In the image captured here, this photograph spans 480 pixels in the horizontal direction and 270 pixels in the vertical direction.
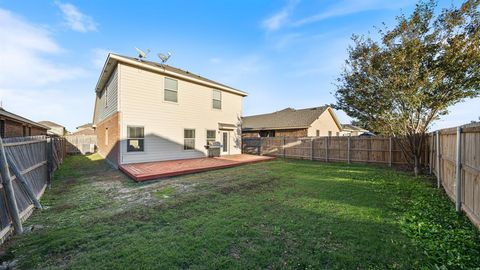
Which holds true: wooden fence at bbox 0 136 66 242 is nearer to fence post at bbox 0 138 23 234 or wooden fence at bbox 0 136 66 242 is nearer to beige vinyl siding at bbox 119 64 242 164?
fence post at bbox 0 138 23 234

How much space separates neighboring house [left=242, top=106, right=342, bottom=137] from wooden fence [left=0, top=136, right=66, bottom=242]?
17.6 metres

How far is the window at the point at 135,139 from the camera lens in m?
9.88

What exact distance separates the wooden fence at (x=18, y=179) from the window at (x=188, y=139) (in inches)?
254

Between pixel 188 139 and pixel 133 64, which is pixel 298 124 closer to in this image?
pixel 188 139

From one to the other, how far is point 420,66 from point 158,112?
12.8 metres

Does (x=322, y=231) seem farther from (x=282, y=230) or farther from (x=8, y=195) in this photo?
(x=8, y=195)

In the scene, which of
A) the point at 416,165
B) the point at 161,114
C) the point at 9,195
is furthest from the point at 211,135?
the point at 416,165

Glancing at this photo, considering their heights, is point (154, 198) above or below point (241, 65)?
below

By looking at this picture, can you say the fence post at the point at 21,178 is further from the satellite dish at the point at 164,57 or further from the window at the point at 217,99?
the window at the point at 217,99

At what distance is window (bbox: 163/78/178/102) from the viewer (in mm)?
11406

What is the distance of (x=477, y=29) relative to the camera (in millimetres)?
7668

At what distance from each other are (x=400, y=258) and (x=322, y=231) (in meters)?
1.09

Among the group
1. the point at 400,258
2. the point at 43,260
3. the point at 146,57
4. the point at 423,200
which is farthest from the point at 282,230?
the point at 146,57

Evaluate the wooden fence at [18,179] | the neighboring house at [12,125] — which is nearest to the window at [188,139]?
the wooden fence at [18,179]
